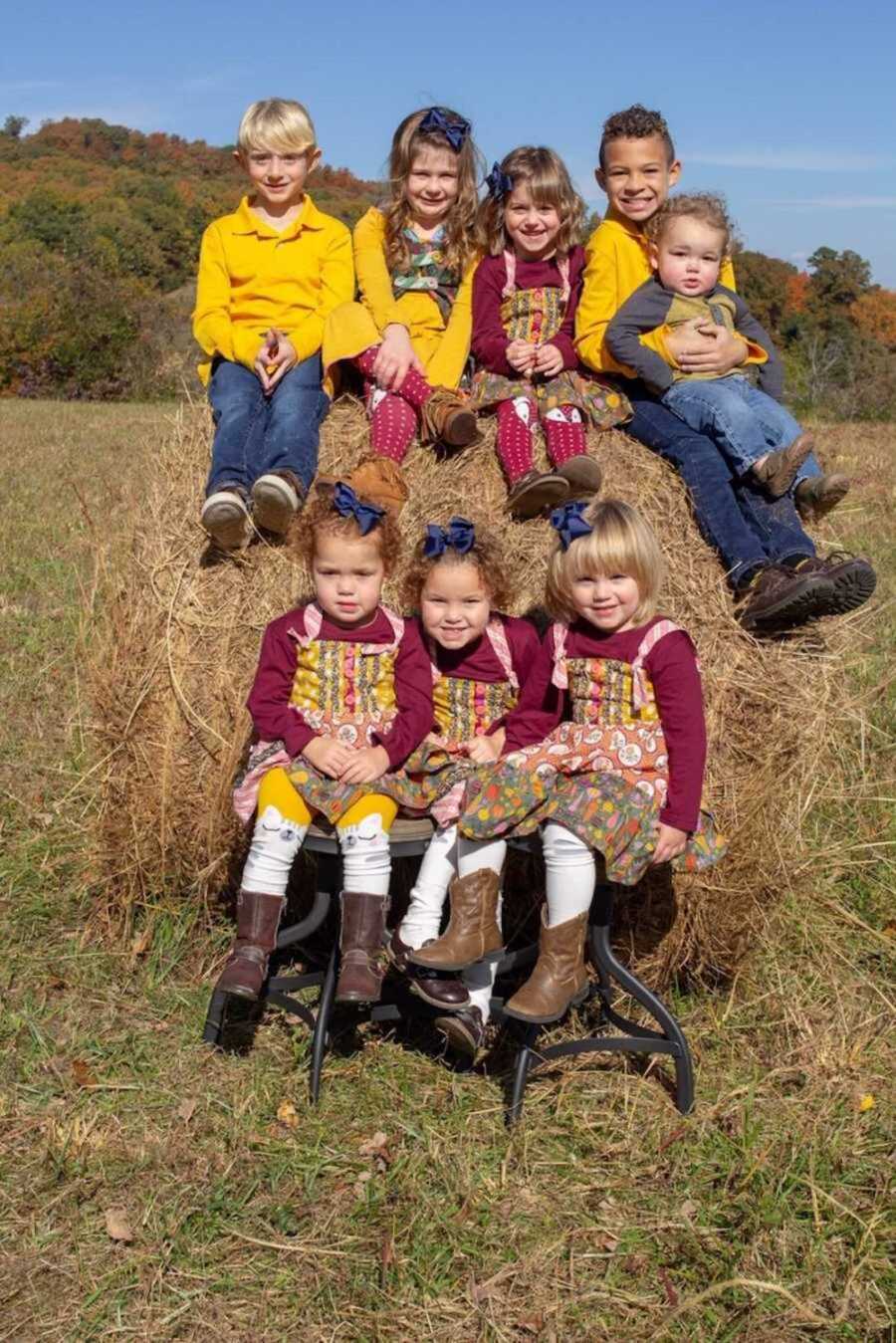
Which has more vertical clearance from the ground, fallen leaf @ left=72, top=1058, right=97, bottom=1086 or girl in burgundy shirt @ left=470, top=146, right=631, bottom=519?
girl in burgundy shirt @ left=470, top=146, right=631, bottom=519

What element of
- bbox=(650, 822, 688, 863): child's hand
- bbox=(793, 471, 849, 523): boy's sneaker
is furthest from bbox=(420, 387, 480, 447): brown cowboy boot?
bbox=(650, 822, 688, 863): child's hand

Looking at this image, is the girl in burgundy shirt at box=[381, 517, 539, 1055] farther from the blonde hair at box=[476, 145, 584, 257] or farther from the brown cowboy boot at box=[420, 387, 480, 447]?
the blonde hair at box=[476, 145, 584, 257]

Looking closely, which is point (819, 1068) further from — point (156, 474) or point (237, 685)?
point (156, 474)

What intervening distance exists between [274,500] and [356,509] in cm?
57

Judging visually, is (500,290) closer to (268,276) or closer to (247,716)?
(268,276)

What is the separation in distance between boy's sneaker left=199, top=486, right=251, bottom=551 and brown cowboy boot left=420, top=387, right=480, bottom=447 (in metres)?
0.81

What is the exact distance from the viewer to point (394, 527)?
4.29 m

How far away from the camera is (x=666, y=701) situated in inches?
159

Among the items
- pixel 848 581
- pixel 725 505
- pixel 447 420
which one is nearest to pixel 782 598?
pixel 848 581

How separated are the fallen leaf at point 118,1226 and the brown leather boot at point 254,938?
0.65 m

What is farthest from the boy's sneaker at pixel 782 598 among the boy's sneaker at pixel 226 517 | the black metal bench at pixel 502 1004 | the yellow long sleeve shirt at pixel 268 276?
the yellow long sleeve shirt at pixel 268 276

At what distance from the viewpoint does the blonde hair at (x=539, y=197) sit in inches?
206

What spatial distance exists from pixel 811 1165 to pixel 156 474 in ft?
11.2

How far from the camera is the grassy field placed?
3.31 m
